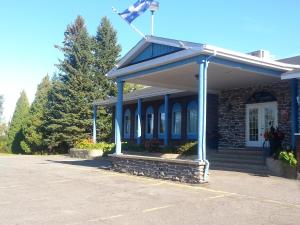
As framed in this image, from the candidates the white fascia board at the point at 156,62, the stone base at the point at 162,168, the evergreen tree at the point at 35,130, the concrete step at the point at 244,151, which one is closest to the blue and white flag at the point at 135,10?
the white fascia board at the point at 156,62

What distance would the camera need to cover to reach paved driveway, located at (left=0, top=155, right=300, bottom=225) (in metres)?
7.48

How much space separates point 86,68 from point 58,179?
74.9ft

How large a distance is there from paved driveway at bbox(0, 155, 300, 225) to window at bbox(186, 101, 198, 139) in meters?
9.11

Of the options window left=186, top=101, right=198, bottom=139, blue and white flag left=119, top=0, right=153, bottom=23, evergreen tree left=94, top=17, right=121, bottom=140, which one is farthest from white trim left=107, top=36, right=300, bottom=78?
evergreen tree left=94, top=17, right=121, bottom=140

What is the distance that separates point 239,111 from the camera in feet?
62.6

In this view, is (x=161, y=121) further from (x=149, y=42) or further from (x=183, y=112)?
(x=149, y=42)

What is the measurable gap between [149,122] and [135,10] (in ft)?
40.8

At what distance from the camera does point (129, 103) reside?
94.0 feet

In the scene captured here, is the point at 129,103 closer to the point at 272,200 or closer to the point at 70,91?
the point at 70,91

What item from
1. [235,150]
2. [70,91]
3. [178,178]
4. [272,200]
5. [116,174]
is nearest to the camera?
[272,200]

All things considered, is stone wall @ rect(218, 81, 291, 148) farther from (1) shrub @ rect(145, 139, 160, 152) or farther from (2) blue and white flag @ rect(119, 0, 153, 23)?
(2) blue and white flag @ rect(119, 0, 153, 23)

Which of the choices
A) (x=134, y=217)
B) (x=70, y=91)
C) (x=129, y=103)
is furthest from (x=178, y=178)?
(x=70, y=91)

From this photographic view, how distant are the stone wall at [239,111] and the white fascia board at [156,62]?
Result: 5581 millimetres

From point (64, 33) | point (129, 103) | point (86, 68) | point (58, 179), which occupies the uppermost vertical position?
point (64, 33)
